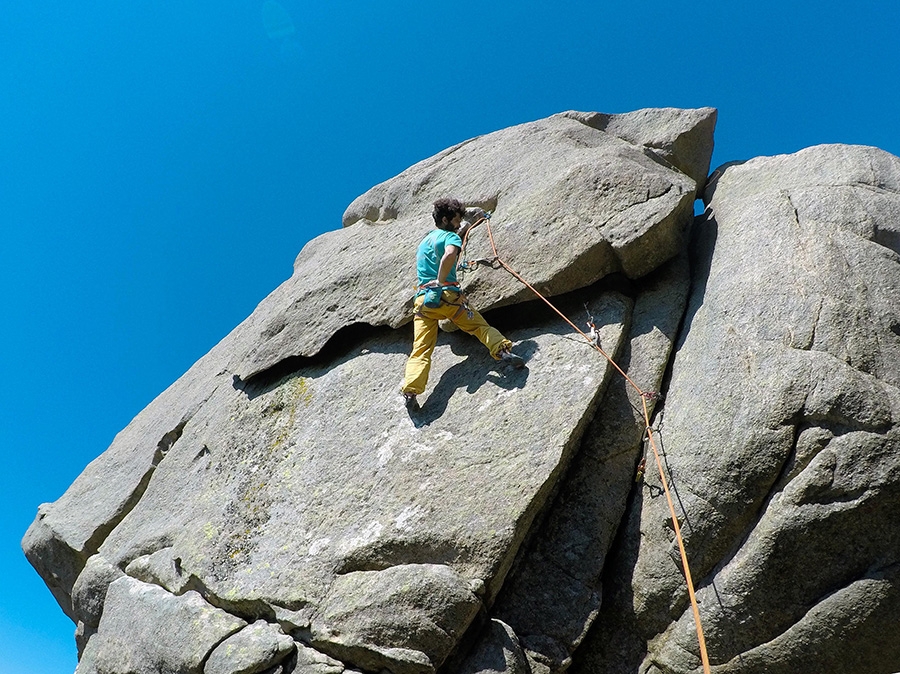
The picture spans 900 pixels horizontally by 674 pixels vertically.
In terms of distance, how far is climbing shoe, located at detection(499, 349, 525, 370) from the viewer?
8516 mm

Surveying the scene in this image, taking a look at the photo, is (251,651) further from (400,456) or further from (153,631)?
(400,456)

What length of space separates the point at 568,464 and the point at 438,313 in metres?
2.43

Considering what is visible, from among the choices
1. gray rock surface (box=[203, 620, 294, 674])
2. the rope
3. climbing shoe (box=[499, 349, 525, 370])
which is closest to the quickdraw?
the rope

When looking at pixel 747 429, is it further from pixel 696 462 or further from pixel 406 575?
pixel 406 575

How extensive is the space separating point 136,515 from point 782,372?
30.8 feet

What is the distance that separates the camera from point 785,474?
22.4 ft

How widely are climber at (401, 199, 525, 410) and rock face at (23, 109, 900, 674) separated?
15.1 inches

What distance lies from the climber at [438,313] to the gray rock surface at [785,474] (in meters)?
2.23

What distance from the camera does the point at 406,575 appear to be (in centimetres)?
705

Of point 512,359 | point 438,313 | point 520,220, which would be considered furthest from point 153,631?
point 520,220

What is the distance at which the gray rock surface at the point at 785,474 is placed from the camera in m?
6.55

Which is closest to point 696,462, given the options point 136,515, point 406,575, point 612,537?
point 612,537

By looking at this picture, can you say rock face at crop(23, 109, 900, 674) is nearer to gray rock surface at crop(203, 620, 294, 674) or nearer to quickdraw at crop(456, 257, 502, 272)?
gray rock surface at crop(203, 620, 294, 674)

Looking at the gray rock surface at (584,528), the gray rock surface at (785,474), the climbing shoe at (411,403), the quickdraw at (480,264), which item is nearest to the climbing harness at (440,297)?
the quickdraw at (480,264)
